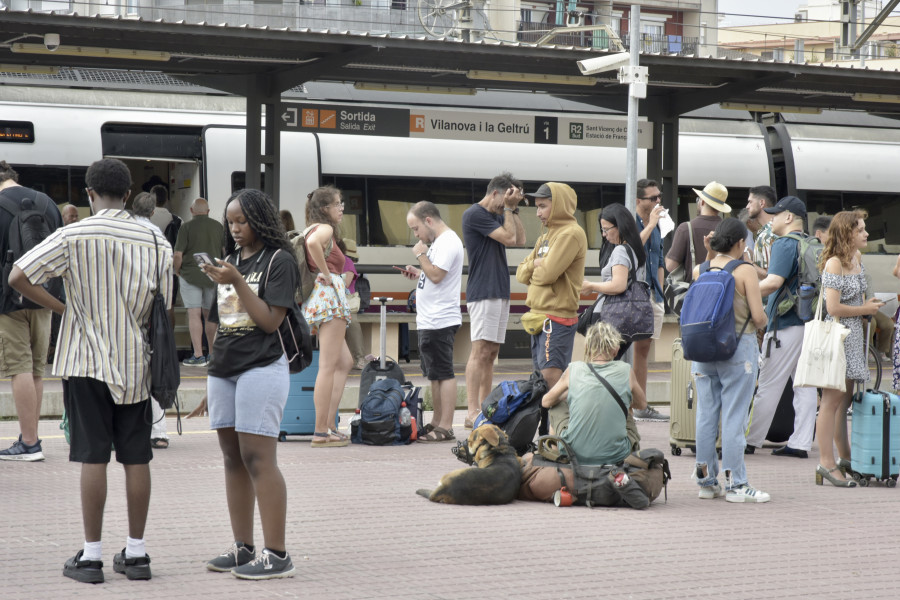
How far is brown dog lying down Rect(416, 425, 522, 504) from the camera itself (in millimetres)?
7055

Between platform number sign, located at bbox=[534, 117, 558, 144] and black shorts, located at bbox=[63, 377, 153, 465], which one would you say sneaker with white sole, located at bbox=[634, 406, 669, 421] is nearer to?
platform number sign, located at bbox=[534, 117, 558, 144]

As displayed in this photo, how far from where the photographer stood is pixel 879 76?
1506cm

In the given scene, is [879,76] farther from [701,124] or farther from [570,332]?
[570,332]

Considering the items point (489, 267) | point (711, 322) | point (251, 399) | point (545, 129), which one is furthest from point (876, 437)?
point (545, 129)

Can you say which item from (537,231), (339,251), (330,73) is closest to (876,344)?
(537,231)

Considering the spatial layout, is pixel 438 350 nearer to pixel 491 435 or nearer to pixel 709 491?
pixel 491 435

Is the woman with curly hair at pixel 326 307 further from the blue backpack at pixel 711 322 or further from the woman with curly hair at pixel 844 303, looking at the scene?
the woman with curly hair at pixel 844 303

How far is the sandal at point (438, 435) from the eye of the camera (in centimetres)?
958

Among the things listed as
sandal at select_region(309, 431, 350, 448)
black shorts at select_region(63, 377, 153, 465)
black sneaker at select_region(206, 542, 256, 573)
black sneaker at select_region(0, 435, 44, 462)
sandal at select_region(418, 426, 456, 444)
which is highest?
black shorts at select_region(63, 377, 153, 465)

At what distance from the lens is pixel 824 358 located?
7793 mm

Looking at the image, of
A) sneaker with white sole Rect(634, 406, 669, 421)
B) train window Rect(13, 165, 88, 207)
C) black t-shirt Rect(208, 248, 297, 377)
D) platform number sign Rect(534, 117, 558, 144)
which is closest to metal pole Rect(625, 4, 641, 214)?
platform number sign Rect(534, 117, 558, 144)

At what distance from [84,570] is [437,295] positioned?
4.63 meters

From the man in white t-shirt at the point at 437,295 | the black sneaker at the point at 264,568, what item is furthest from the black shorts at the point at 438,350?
the black sneaker at the point at 264,568

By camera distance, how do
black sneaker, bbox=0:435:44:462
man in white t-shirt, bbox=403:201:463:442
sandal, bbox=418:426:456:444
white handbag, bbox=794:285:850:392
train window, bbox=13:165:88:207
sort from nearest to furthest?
white handbag, bbox=794:285:850:392
black sneaker, bbox=0:435:44:462
man in white t-shirt, bbox=403:201:463:442
sandal, bbox=418:426:456:444
train window, bbox=13:165:88:207
